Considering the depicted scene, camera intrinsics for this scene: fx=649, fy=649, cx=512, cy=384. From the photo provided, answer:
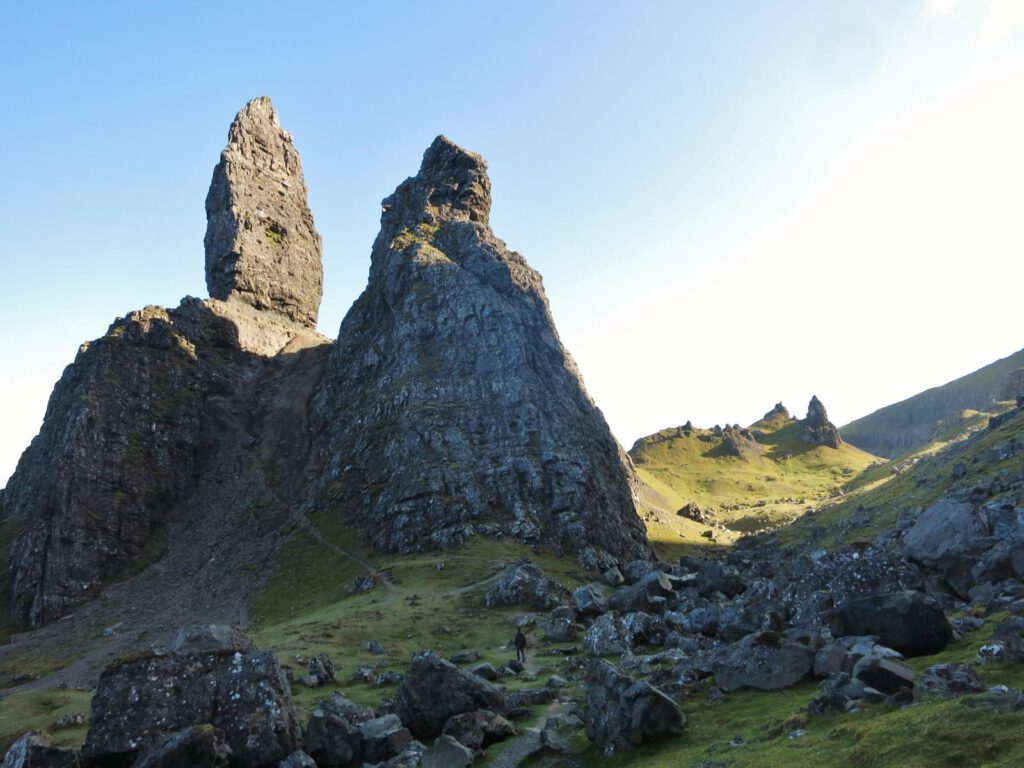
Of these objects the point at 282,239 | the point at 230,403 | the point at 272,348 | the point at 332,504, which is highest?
the point at 282,239

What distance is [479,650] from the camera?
54.9m

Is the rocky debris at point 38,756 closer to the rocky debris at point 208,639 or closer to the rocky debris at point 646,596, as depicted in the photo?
the rocky debris at point 208,639

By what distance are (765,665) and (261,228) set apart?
17944 centimetres

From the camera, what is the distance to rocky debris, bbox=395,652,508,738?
3300 cm

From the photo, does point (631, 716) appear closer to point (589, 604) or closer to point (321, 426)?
point (589, 604)

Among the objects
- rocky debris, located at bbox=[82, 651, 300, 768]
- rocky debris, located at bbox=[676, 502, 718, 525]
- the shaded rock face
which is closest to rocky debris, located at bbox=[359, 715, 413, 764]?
rocky debris, located at bbox=[82, 651, 300, 768]

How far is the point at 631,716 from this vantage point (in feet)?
85.0

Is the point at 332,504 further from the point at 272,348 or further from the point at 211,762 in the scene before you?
the point at 211,762

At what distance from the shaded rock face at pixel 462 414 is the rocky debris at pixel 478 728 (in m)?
67.5

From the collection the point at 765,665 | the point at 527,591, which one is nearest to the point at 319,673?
the point at 527,591

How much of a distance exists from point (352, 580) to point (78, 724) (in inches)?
2043

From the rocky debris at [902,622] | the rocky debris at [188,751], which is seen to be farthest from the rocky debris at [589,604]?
the rocky debris at [188,751]

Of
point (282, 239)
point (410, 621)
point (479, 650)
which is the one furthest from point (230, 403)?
point (479, 650)

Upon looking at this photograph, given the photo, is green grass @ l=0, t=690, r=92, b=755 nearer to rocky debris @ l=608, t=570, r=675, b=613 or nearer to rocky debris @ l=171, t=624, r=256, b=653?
rocky debris @ l=171, t=624, r=256, b=653
